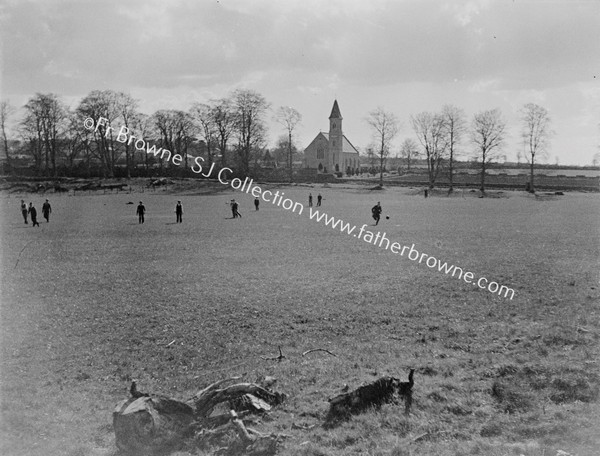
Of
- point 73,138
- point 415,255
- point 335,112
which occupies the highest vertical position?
point 335,112

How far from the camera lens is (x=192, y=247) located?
2297 centimetres

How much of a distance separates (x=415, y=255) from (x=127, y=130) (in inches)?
2001

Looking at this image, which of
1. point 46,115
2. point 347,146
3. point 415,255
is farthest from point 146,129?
point 415,255

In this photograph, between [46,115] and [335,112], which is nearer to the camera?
[46,115]

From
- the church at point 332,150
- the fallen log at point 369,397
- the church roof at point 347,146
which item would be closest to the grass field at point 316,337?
the fallen log at point 369,397

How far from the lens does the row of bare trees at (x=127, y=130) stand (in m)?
59.9

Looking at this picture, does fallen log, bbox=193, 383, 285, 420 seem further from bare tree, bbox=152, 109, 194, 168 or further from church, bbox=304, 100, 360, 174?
church, bbox=304, 100, 360, 174

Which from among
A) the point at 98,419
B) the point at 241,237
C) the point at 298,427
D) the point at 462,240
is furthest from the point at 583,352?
the point at 241,237

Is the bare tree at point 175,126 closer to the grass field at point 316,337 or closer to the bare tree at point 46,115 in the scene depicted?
the bare tree at point 46,115

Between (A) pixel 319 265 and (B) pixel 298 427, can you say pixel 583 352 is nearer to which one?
(B) pixel 298 427

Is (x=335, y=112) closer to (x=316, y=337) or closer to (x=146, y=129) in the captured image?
(x=146, y=129)

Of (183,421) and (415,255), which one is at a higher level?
(415,255)

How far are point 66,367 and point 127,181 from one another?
207 ft

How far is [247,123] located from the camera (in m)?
77.1
